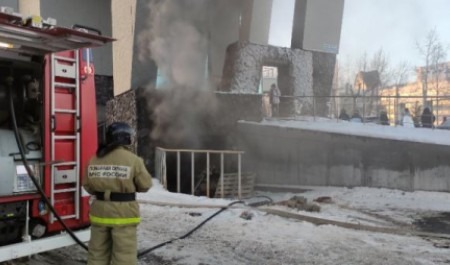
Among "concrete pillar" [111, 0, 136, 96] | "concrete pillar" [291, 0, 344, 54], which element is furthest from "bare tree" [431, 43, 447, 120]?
"concrete pillar" [111, 0, 136, 96]

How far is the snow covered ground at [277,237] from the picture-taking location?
5.06 m

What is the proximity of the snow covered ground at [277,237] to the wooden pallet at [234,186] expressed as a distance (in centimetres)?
352

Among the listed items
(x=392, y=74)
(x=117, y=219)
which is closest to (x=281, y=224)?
(x=117, y=219)

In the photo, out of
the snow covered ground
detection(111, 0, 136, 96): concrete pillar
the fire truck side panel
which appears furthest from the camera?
detection(111, 0, 136, 96): concrete pillar

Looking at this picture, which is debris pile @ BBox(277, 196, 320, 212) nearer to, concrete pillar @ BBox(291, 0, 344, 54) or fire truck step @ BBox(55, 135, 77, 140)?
fire truck step @ BBox(55, 135, 77, 140)

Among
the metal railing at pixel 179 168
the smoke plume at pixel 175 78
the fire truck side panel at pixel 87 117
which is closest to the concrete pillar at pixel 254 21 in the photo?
Result: the smoke plume at pixel 175 78

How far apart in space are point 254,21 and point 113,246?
1688 centimetres

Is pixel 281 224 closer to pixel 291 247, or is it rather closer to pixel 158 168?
pixel 291 247

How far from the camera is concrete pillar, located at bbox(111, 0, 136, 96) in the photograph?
13.7 meters

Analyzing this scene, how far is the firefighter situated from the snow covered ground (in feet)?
4.42

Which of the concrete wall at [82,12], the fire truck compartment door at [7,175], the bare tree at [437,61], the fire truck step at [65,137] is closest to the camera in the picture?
the fire truck compartment door at [7,175]

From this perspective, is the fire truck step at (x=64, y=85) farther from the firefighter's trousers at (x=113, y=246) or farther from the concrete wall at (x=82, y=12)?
the concrete wall at (x=82, y=12)

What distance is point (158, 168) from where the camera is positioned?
1209 centimetres

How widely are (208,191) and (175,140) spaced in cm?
193
